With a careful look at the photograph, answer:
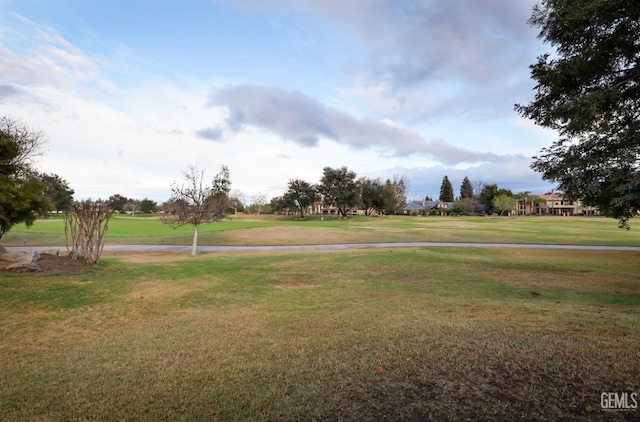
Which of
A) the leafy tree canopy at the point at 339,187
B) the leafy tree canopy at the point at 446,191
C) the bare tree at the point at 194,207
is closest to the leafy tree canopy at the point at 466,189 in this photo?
the leafy tree canopy at the point at 446,191

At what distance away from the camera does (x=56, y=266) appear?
12227mm

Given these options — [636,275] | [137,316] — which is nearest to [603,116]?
[636,275]

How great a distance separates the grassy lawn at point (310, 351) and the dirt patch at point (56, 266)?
3.26 feet

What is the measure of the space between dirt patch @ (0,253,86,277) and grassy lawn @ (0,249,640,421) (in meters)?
0.99

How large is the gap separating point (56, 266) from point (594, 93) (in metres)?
16.8

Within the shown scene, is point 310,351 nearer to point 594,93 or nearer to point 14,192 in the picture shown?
point 594,93

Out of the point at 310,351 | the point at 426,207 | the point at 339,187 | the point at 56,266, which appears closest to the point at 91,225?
the point at 56,266

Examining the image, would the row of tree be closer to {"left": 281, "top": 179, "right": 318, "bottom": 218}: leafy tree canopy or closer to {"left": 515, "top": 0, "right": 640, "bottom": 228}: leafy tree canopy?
{"left": 281, "top": 179, "right": 318, "bottom": 218}: leafy tree canopy

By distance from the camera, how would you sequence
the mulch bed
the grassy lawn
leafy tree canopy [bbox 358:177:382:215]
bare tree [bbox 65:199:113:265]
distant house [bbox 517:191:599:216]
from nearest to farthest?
the grassy lawn, the mulch bed, bare tree [bbox 65:199:113:265], leafy tree canopy [bbox 358:177:382:215], distant house [bbox 517:191:599:216]

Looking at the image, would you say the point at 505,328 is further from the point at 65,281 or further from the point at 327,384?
the point at 65,281

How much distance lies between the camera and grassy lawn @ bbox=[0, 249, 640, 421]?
3471mm

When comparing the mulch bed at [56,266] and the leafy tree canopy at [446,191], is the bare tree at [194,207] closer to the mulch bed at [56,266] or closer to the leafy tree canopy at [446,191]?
the mulch bed at [56,266]

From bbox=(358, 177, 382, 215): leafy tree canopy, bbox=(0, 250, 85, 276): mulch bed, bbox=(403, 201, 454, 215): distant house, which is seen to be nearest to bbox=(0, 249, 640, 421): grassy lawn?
bbox=(0, 250, 85, 276): mulch bed

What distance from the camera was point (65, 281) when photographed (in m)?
10.1
